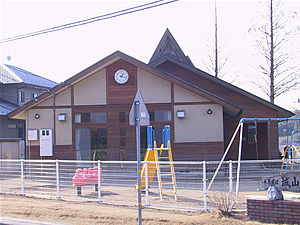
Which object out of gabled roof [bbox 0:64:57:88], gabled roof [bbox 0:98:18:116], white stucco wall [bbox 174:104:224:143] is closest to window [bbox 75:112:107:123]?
white stucco wall [bbox 174:104:224:143]

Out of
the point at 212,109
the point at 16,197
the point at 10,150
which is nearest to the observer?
the point at 16,197

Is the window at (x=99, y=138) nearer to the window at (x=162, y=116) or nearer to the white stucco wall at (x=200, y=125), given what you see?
the window at (x=162, y=116)

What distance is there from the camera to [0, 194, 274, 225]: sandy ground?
25.7ft

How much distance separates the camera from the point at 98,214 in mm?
8656

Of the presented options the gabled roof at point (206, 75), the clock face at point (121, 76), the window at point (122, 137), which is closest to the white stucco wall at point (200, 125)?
the window at point (122, 137)

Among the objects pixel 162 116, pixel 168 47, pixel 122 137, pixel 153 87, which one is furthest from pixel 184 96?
pixel 168 47

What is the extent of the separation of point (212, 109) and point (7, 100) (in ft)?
74.8

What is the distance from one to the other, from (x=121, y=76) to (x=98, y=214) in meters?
10.6

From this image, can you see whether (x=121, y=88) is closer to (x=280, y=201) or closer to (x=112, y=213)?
(x=112, y=213)

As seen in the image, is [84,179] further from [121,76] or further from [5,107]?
[5,107]

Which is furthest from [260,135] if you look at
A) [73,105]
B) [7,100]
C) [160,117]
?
[7,100]

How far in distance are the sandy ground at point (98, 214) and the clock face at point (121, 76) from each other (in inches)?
347

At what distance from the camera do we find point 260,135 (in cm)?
2441

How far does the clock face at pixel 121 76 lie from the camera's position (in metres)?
18.2
